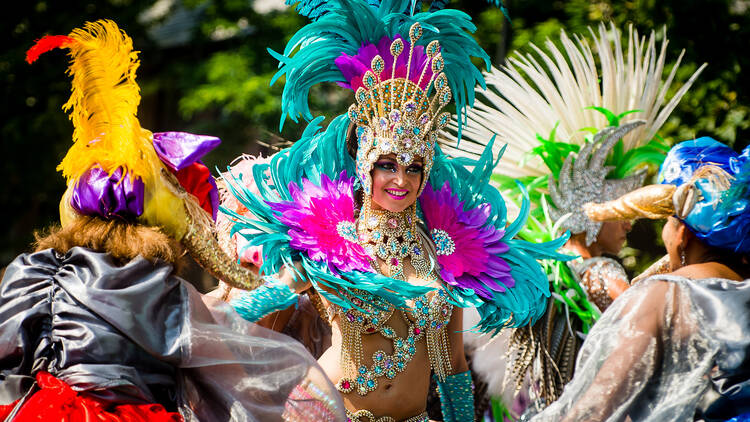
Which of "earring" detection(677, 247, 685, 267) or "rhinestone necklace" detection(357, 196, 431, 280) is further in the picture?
"rhinestone necklace" detection(357, 196, 431, 280)

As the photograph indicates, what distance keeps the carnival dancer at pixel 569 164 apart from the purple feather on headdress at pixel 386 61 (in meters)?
1.01

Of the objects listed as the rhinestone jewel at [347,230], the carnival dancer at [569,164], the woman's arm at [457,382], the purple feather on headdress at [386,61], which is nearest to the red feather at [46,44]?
the purple feather on headdress at [386,61]

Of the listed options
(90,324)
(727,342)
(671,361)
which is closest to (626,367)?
(671,361)

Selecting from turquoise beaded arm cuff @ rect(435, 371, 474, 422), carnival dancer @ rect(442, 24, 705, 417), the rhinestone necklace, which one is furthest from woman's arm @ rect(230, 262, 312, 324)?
carnival dancer @ rect(442, 24, 705, 417)

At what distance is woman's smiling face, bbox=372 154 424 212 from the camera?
124 inches

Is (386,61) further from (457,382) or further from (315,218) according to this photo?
(457,382)

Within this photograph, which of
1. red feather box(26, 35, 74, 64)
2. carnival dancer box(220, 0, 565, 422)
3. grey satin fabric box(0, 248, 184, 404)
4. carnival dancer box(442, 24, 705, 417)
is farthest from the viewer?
carnival dancer box(442, 24, 705, 417)

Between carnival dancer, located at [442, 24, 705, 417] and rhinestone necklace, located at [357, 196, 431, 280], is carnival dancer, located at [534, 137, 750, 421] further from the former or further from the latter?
carnival dancer, located at [442, 24, 705, 417]

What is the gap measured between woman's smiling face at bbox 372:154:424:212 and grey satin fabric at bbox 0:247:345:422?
A: 80 cm

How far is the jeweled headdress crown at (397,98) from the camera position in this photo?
3.17 metres

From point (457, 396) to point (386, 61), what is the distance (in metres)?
1.44

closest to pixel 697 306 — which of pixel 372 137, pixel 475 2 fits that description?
pixel 372 137

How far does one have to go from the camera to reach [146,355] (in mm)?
2410

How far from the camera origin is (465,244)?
3438 mm
